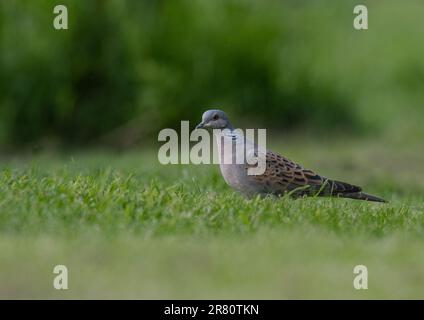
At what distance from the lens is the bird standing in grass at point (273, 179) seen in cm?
752

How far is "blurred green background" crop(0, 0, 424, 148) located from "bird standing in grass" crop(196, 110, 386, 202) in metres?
9.26

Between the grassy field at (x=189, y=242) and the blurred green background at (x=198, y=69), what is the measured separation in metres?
8.83

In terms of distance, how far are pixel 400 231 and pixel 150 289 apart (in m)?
2.46

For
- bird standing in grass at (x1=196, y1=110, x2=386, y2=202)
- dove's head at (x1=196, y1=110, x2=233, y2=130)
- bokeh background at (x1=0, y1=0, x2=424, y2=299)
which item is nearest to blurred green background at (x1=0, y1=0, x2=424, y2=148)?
bokeh background at (x1=0, y1=0, x2=424, y2=299)

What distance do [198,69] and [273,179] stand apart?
34.2ft

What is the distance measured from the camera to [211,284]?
209 inches

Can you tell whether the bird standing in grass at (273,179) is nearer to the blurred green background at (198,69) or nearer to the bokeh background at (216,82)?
the bokeh background at (216,82)

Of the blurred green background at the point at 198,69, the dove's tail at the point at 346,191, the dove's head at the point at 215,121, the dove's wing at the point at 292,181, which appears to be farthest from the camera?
the blurred green background at the point at 198,69

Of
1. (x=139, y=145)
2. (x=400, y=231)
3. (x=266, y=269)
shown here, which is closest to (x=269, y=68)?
(x=139, y=145)

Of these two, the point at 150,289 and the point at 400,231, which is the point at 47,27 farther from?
the point at 150,289

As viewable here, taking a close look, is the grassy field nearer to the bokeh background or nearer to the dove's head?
the dove's head

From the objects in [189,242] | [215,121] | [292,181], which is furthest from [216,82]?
[189,242]

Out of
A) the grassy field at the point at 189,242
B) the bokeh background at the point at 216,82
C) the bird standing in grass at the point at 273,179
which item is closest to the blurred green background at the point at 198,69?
the bokeh background at the point at 216,82

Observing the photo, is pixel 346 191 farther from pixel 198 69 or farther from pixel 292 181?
pixel 198 69
